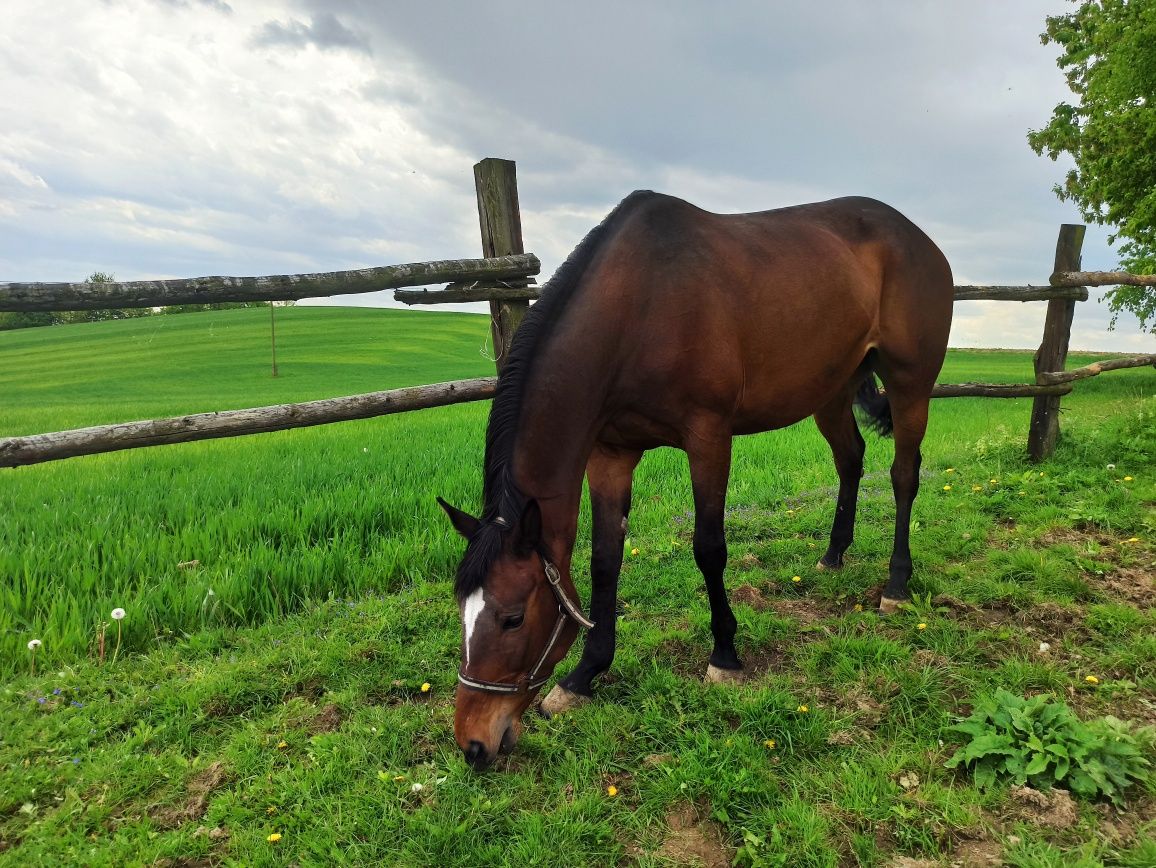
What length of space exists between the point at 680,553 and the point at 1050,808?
2804 mm

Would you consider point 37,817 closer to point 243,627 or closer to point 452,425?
point 243,627

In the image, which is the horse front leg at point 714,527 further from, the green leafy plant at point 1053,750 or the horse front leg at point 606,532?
the green leafy plant at point 1053,750

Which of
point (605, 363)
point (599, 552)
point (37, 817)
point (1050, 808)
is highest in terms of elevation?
point (605, 363)

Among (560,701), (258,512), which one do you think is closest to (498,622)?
(560,701)

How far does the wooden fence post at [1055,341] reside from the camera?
21.8ft

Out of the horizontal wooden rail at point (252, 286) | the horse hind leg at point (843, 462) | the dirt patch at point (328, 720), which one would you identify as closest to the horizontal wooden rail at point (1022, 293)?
the horse hind leg at point (843, 462)

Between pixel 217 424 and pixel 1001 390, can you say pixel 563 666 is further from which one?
pixel 1001 390

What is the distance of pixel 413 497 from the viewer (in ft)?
17.8

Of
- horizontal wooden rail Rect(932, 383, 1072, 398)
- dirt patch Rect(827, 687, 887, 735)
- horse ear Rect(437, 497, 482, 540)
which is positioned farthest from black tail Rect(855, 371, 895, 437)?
horse ear Rect(437, 497, 482, 540)

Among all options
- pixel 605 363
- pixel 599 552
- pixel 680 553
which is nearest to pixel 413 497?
pixel 680 553

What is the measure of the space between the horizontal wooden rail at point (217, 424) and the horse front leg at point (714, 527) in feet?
6.05

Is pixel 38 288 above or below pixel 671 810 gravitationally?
above

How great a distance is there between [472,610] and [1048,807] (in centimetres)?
213

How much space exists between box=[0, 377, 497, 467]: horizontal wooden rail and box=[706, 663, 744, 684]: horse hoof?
90.9 inches
